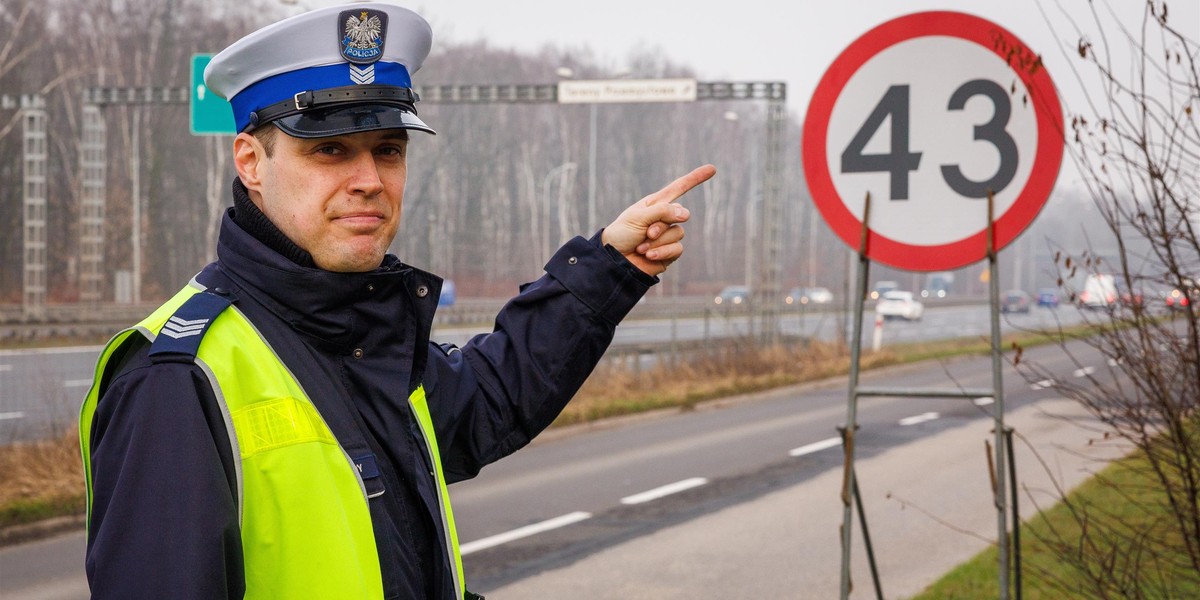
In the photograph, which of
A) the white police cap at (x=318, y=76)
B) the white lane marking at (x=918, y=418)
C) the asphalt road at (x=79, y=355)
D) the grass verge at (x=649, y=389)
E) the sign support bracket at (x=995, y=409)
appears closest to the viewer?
the white police cap at (x=318, y=76)

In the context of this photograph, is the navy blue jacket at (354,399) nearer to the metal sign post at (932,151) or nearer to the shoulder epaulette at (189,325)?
the shoulder epaulette at (189,325)

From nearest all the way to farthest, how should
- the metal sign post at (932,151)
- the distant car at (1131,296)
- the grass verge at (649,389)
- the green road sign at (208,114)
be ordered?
the metal sign post at (932,151)
the distant car at (1131,296)
the grass verge at (649,389)
the green road sign at (208,114)

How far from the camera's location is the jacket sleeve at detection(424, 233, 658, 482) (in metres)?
2.53

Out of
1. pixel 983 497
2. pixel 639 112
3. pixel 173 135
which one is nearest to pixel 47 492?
pixel 983 497

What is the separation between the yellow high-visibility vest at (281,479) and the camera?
1690 mm

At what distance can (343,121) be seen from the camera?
201 cm

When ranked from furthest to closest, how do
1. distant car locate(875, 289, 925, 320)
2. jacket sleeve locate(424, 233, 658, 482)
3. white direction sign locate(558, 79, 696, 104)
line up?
distant car locate(875, 289, 925, 320), white direction sign locate(558, 79, 696, 104), jacket sleeve locate(424, 233, 658, 482)

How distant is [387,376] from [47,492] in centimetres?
834

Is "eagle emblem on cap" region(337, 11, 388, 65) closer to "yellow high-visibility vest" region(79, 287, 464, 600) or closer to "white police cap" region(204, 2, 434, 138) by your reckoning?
"white police cap" region(204, 2, 434, 138)

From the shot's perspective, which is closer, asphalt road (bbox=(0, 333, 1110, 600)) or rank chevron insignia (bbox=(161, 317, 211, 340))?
rank chevron insignia (bbox=(161, 317, 211, 340))

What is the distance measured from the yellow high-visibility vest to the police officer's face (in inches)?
9.6

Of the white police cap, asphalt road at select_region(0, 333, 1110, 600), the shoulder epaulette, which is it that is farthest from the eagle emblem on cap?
asphalt road at select_region(0, 333, 1110, 600)

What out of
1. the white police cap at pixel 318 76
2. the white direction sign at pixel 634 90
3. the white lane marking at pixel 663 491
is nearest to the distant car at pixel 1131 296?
the white police cap at pixel 318 76

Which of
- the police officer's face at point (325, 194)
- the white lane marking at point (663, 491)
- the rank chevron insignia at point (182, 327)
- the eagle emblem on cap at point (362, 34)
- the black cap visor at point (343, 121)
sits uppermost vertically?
the eagle emblem on cap at point (362, 34)
